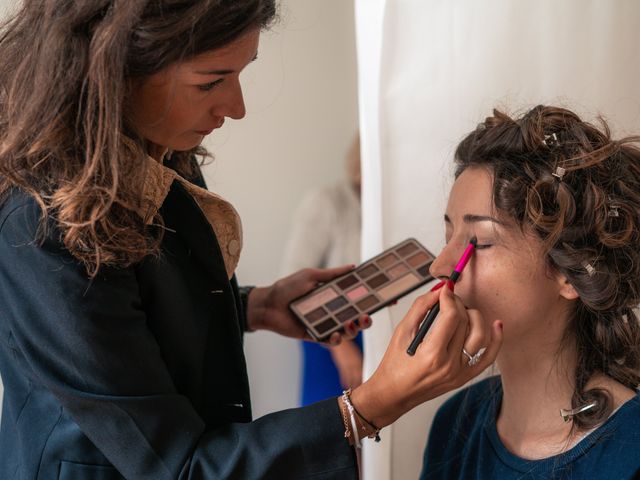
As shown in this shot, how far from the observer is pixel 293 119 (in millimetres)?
2434

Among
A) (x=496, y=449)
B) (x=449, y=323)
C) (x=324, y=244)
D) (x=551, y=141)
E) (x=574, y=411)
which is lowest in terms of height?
(x=324, y=244)

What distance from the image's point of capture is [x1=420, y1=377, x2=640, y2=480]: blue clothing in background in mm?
1028

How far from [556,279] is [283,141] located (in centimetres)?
142

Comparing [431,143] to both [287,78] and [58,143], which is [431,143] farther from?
[287,78]

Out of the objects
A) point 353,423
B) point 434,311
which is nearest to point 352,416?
point 353,423

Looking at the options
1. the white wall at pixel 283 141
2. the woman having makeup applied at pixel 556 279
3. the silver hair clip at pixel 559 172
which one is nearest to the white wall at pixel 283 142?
the white wall at pixel 283 141

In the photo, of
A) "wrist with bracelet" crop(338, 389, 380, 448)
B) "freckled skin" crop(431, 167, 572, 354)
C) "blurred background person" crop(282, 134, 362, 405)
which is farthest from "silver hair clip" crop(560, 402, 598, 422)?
"blurred background person" crop(282, 134, 362, 405)

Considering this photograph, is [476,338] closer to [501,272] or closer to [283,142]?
[501,272]

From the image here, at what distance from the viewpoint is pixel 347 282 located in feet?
4.30

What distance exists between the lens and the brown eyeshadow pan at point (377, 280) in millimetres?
1285

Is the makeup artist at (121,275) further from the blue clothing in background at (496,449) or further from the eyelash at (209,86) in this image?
the blue clothing in background at (496,449)

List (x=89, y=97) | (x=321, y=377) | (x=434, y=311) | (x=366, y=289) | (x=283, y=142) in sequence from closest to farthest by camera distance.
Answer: (x=89, y=97), (x=434, y=311), (x=366, y=289), (x=321, y=377), (x=283, y=142)

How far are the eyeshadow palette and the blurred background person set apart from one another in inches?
33.6

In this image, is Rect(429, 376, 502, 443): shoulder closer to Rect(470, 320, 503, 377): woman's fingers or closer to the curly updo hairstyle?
the curly updo hairstyle
